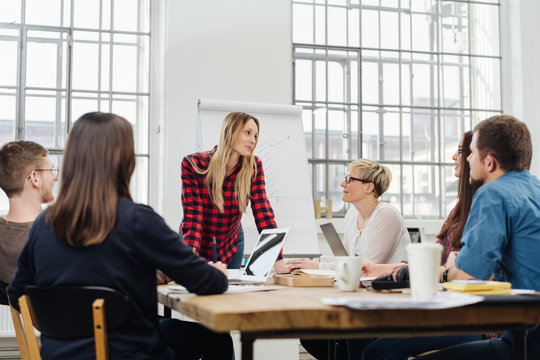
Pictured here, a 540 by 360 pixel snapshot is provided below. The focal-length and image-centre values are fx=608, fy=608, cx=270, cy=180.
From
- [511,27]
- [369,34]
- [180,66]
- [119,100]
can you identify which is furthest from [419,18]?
[119,100]

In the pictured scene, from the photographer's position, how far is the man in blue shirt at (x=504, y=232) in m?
1.57

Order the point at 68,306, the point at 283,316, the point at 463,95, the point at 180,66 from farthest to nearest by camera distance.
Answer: the point at 463,95 → the point at 180,66 → the point at 68,306 → the point at 283,316

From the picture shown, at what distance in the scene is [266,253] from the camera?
79.1 inches

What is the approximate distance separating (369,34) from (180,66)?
5.54 feet

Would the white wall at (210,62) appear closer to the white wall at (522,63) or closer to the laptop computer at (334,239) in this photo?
the white wall at (522,63)

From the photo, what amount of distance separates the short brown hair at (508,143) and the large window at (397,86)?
3.03 metres

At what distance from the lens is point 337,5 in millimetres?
4996

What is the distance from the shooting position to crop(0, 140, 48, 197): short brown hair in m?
2.40

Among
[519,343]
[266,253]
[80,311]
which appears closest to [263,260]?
[266,253]

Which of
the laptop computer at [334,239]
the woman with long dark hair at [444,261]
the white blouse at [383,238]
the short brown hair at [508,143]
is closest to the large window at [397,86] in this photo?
the white blouse at [383,238]

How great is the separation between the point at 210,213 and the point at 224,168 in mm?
229

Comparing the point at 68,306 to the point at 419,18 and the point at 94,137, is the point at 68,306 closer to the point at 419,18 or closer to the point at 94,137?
the point at 94,137

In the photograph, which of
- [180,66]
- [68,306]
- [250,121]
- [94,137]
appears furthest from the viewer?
[180,66]

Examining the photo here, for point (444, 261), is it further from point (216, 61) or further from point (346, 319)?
point (216, 61)
